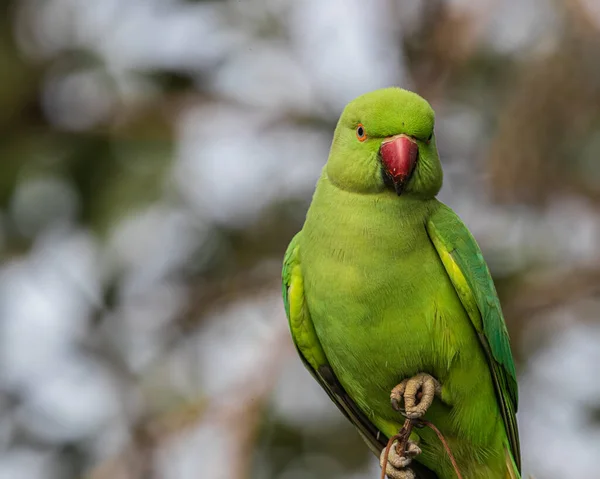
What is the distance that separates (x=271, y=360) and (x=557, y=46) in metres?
3.36

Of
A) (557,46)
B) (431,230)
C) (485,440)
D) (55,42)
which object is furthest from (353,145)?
(55,42)

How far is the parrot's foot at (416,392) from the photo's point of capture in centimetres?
332

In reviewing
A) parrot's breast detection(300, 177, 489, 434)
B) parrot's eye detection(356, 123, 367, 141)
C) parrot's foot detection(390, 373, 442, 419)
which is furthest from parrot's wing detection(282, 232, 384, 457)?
parrot's eye detection(356, 123, 367, 141)

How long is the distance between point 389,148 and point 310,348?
1.03m

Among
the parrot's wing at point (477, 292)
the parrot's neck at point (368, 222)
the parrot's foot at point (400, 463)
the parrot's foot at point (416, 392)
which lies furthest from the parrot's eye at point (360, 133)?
the parrot's foot at point (400, 463)

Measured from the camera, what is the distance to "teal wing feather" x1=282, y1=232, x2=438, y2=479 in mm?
3650

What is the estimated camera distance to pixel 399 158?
3.20 meters

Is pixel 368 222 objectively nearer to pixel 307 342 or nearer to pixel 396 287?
pixel 396 287

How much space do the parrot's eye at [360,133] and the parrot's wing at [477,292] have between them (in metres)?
0.45

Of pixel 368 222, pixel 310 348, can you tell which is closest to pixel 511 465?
pixel 310 348

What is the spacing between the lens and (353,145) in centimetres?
343

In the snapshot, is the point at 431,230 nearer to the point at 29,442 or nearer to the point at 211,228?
the point at 211,228

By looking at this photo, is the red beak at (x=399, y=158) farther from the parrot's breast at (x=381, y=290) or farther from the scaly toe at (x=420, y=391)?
the scaly toe at (x=420, y=391)

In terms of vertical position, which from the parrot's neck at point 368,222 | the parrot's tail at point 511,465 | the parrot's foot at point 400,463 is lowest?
the parrot's foot at point 400,463
